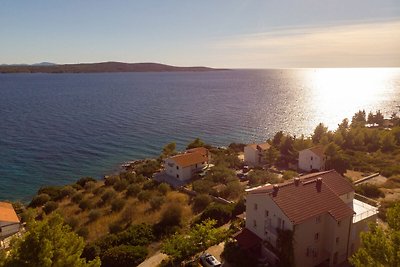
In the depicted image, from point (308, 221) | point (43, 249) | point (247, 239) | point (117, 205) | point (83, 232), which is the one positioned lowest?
point (83, 232)

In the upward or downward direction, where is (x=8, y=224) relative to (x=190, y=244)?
downward

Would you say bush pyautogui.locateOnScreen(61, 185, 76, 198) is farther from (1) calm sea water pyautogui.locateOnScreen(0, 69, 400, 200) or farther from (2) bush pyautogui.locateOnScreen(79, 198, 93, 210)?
(1) calm sea water pyautogui.locateOnScreen(0, 69, 400, 200)

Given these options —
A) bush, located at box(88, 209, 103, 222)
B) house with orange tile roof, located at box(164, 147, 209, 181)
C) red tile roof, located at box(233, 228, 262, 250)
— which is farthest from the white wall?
bush, located at box(88, 209, 103, 222)

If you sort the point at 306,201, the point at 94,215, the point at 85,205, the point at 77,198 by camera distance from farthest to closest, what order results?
the point at 77,198 → the point at 85,205 → the point at 94,215 → the point at 306,201

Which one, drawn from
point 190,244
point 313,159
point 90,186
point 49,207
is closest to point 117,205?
point 49,207

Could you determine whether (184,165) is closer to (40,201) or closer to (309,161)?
(309,161)

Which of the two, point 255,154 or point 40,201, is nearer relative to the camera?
point 40,201

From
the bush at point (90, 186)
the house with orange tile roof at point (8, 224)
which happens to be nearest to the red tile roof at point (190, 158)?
the bush at point (90, 186)
